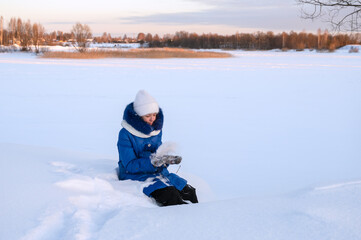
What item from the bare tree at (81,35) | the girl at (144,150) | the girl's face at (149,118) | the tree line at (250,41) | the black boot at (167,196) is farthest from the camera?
the tree line at (250,41)

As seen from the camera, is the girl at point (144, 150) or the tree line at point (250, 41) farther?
the tree line at point (250, 41)

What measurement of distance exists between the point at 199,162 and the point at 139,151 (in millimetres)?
1687

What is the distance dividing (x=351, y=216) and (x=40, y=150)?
9.29 feet

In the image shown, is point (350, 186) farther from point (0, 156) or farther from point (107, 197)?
point (0, 156)

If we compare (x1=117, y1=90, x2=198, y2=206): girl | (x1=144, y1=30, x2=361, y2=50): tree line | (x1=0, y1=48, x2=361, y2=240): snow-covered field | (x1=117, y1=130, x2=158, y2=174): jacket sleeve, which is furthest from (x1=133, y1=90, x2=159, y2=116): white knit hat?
(x1=144, y1=30, x2=361, y2=50): tree line

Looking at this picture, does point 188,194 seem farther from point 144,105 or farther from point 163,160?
point 144,105

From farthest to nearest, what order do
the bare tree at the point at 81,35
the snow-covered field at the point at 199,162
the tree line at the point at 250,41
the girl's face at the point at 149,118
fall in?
the tree line at the point at 250,41 → the bare tree at the point at 81,35 → the girl's face at the point at 149,118 → the snow-covered field at the point at 199,162

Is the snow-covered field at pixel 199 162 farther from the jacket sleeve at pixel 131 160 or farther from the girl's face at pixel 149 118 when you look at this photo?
the girl's face at pixel 149 118

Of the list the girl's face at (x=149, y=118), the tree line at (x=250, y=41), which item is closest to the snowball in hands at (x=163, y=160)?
the girl's face at (x=149, y=118)

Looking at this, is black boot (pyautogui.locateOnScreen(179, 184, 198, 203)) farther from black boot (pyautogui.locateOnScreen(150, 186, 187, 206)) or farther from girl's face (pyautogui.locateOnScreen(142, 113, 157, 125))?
girl's face (pyautogui.locateOnScreen(142, 113, 157, 125))

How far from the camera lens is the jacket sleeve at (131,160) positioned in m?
3.00

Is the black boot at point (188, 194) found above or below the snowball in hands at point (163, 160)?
below

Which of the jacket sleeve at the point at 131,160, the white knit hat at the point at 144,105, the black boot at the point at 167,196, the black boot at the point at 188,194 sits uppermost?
the white knit hat at the point at 144,105

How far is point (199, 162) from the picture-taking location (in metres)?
4.71
